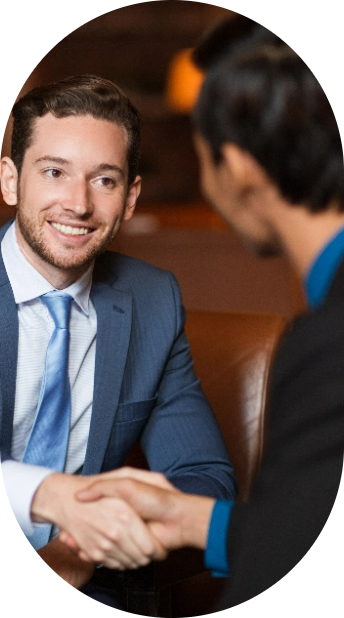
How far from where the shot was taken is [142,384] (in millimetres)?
950

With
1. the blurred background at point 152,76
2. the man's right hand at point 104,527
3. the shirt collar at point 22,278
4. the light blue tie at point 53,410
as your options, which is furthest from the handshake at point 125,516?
the blurred background at point 152,76

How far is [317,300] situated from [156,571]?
420 millimetres

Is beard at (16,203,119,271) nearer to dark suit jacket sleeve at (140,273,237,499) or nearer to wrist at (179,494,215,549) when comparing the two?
dark suit jacket sleeve at (140,273,237,499)

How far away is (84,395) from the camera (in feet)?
2.96

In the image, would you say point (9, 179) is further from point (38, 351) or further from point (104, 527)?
point (104, 527)

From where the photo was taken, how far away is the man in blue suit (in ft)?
2.60

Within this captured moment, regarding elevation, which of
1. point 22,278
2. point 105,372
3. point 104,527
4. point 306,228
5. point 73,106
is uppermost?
point 73,106

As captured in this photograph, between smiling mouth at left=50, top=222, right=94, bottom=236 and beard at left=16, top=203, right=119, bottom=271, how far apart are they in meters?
0.02

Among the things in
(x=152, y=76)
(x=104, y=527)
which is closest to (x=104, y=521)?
(x=104, y=527)

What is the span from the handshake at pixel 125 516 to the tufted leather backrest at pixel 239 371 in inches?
12.4

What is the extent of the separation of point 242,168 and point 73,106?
10.4 inches

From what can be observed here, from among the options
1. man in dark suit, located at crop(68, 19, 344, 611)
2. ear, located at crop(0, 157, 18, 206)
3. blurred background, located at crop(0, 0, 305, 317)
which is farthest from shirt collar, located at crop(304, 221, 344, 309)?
blurred background, located at crop(0, 0, 305, 317)

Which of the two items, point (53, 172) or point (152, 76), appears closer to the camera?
point (53, 172)

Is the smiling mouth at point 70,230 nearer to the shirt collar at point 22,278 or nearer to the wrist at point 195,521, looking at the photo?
Result: the shirt collar at point 22,278
